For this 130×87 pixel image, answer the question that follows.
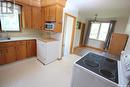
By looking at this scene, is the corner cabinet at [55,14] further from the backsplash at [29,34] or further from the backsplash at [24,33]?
the backsplash at [24,33]

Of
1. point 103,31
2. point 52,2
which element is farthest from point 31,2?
point 103,31

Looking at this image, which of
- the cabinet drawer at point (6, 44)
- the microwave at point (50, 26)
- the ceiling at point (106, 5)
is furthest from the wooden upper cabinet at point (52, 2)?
the cabinet drawer at point (6, 44)

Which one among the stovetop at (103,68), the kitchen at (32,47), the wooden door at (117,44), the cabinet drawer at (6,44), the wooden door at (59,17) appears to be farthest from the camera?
the wooden door at (117,44)

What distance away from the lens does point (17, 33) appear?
307 cm

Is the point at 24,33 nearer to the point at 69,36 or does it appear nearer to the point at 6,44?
the point at 6,44

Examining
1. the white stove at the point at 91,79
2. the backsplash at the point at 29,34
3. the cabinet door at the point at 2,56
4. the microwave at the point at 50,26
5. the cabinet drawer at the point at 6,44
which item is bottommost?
the cabinet door at the point at 2,56

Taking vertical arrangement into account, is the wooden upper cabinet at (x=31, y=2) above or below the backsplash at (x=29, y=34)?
above

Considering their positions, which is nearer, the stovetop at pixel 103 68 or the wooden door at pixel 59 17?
the stovetop at pixel 103 68

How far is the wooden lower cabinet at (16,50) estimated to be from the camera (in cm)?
236

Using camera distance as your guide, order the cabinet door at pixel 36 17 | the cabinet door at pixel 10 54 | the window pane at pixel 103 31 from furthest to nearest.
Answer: the window pane at pixel 103 31 → the cabinet door at pixel 36 17 → the cabinet door at pixel 10 54

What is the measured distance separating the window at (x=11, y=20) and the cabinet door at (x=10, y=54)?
0.82 meters

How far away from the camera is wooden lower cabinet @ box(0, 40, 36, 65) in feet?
7.74

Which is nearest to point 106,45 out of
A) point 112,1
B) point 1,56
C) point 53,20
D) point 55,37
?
point 112,1

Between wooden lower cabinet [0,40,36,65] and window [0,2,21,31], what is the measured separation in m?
0.73
